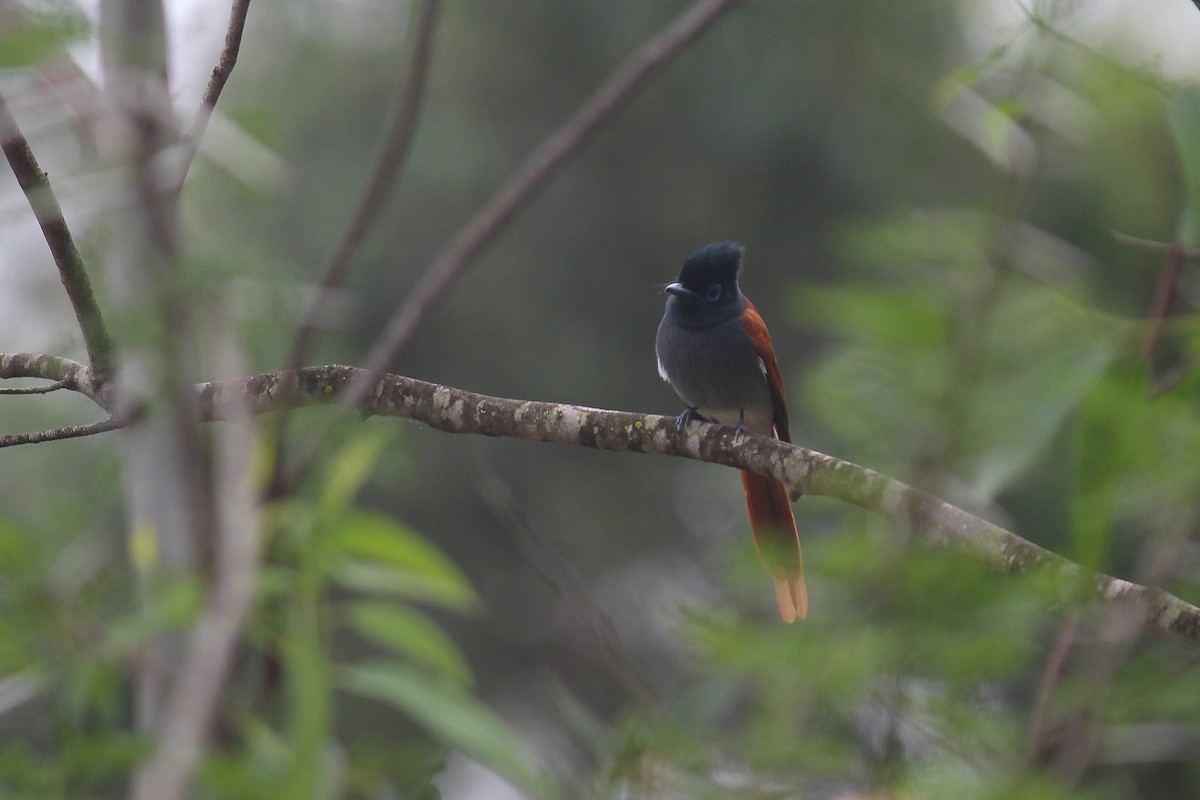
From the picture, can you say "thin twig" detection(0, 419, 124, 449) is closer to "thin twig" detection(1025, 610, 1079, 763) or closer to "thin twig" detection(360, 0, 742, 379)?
"thin twig" detection(360, 0, 742, 379)

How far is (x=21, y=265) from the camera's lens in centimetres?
323

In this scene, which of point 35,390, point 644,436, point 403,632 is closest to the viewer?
point 35,390

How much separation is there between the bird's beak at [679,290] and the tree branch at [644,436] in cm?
131

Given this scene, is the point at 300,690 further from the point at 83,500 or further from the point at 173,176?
the point at 83,500

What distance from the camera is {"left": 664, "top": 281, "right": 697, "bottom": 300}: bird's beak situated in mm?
3396

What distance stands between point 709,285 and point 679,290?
0.14m

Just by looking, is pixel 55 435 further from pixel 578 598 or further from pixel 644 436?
pixel 644 436

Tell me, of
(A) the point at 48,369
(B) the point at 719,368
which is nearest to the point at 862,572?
(A) the point at 48,369

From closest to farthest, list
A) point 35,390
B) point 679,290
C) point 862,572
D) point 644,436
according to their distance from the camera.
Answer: point 862,572 → point 35,390 → point 644,436 → point 679,290

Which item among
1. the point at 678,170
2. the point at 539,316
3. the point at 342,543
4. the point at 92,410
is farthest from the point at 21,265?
the point at 678,170

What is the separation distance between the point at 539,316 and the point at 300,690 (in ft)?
18.7

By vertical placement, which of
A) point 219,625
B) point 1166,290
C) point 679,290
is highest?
point 679,290

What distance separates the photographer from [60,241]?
1.43m

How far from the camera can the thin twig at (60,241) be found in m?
1.35
